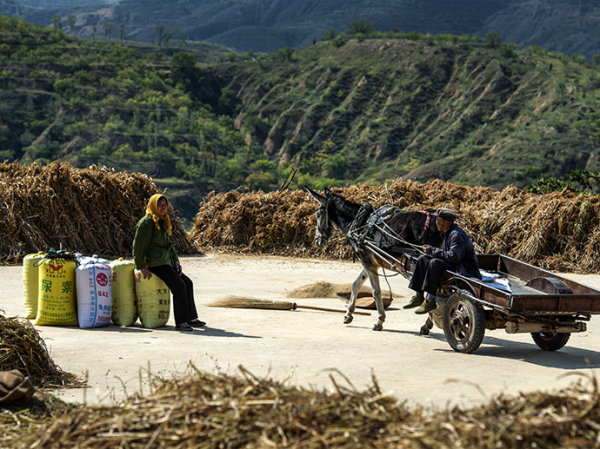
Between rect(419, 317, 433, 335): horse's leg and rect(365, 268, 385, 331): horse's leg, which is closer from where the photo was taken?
rect(419, 317, 433, 335): horse's leg

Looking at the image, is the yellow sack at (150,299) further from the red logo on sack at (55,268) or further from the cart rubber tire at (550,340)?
the cart rubber tire at (550,340)

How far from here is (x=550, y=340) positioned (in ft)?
30.6

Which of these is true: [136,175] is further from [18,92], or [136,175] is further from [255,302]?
[18,92]

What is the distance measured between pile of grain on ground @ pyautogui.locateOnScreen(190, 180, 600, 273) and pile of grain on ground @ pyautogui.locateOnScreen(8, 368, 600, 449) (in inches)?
584

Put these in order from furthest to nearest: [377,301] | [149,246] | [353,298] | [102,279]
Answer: [353,298] < [377,301] < [149,246] < [102,279]

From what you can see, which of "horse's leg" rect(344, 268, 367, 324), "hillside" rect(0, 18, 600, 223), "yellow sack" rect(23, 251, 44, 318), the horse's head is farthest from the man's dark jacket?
"hillside" rect(0, 18, 600, 223)

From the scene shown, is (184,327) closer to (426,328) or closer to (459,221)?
(426,328)

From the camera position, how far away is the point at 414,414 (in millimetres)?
5000

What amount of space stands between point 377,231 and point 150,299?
310 centimetres

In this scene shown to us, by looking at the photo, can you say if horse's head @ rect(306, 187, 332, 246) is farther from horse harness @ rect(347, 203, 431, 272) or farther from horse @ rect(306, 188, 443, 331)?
horse harness @ rect(347, 203, 431, 272)

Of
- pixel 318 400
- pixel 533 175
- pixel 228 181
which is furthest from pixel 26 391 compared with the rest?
pixel 228 181

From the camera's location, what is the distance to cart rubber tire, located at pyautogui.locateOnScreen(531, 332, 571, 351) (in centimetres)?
918

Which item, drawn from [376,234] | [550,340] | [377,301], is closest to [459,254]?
[550,340]

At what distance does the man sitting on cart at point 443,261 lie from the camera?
30.3ft
